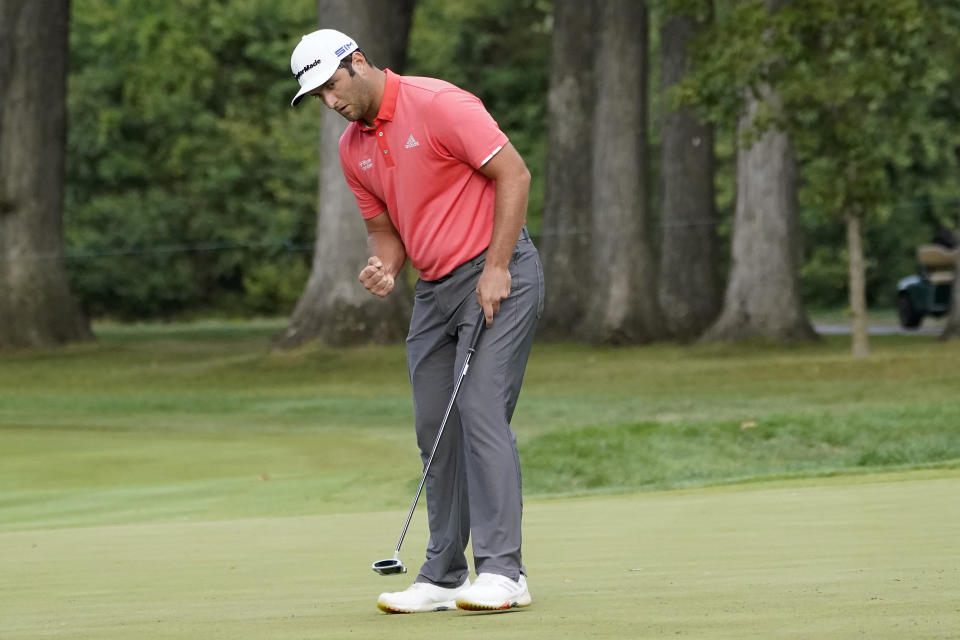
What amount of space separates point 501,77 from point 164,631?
4916 cm

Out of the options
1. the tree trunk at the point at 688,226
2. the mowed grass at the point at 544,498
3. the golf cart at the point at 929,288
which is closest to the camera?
the mowed grass at the point at 544,498

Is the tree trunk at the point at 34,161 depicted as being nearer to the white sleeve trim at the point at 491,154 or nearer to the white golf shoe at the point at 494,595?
the white sleeve trim at the point at 491,154

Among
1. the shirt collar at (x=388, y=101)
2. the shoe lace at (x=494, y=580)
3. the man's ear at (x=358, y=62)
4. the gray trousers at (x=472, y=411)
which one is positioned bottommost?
the shoe lace at (x=494, y=580)

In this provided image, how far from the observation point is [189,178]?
5556 cm

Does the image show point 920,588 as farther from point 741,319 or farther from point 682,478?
point 741,319

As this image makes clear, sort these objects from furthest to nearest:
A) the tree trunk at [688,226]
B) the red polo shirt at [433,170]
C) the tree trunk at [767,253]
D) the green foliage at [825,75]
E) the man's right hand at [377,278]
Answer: the tree trunk at [688,226]
the tree trunk at [767,253]
the green foliage at [825,75]
the man's right hand at [377,278]
the red polo shirt at [433,170]

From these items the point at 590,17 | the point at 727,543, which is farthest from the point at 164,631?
the point at 590,17

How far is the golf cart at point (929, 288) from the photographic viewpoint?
3631 centimetres

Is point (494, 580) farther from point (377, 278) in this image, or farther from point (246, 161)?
point (246, 161)

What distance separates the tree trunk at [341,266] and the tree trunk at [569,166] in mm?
4462

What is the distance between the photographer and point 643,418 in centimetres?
1878

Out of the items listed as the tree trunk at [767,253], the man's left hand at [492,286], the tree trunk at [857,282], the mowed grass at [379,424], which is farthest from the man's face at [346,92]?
the tree trunk at [767,253]

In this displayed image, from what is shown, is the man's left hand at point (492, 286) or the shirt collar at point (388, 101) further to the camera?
the shirt collar at point (388, 101)

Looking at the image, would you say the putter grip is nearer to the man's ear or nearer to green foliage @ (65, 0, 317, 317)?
the man's ear
